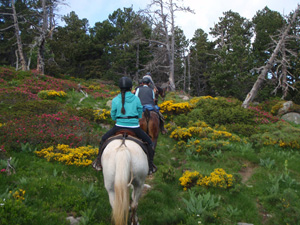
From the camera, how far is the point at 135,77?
104ft

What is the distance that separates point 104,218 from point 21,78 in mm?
16670

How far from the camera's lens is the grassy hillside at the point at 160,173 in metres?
4.19

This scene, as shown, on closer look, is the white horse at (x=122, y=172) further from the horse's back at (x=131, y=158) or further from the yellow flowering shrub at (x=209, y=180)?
the yellow flowering shrub at (x=209, y=180)

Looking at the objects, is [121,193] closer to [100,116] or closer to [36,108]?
[100,116]

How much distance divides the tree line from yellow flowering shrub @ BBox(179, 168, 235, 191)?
1810 cm

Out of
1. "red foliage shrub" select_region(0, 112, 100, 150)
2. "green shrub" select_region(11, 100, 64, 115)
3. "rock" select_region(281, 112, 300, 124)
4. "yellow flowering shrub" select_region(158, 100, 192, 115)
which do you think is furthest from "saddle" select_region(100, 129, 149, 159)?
"rock" select_region(281, 112, 300, 124)

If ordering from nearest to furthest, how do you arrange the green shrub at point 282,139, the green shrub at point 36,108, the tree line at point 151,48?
the green shrub at point 282,139
the green shrub at point 36,108
the tree line at point 151,48

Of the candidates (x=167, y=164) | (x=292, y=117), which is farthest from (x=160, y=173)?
(x=292, y=117)

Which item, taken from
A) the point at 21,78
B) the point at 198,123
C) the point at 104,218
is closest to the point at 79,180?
the point at 104,218

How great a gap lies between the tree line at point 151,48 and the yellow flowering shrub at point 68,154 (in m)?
16.9

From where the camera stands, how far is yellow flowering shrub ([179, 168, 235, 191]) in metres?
5.59

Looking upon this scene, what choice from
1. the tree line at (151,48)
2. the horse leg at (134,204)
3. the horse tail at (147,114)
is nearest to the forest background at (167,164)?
the horse leg at (134,204)

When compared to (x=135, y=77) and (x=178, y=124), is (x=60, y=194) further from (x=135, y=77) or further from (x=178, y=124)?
(x=135, y=77)

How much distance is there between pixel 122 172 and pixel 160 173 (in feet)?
12.1
